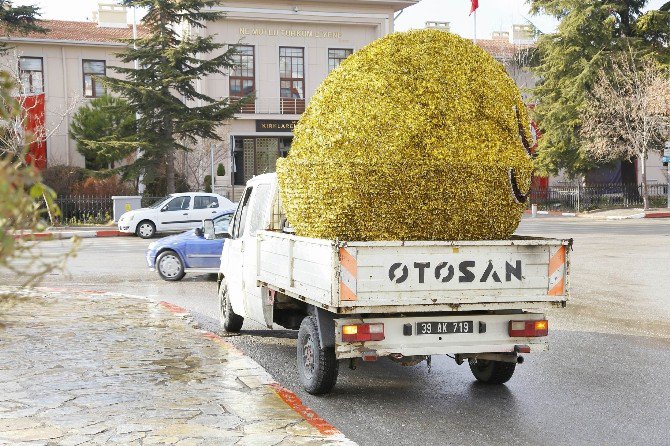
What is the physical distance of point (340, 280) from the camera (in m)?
6.29

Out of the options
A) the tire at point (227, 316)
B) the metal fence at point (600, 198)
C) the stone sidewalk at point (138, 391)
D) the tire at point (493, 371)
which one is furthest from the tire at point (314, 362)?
the metal fence at point (600, 198)

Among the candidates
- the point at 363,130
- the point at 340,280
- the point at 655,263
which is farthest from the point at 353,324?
the point at 655,263

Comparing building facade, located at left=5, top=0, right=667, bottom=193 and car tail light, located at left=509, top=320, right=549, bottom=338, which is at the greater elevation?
building facade, located at left=5, top=0, right=667, bottom=193

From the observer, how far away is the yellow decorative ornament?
6895 mm

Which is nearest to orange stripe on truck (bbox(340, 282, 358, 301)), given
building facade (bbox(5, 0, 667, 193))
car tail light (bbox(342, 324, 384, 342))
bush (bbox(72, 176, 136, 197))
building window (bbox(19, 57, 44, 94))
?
car tail light (bbox(342, 324, 384, 342))

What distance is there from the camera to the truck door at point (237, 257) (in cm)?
925

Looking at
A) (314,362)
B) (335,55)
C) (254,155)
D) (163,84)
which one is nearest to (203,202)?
(163,84)

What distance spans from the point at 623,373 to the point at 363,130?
353 centimetres

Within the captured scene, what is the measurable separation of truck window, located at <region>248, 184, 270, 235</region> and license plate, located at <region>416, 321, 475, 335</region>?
9.11 ft

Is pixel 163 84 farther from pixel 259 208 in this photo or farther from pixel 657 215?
pixel 259 208

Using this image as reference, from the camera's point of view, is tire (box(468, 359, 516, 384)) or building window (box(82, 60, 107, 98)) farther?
building window (box(82, 60, 107, 98))

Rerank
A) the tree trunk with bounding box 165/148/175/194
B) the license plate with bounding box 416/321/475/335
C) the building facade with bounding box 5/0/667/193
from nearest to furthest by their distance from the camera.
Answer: the license plate with bounding box 416/321/475/335, the tree trunk with bounding box 165/148/175/194, the building facade with bounding box 5/0/667/193

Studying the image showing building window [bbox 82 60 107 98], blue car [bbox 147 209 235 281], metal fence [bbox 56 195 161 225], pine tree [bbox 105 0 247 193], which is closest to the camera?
blue car [bbox 147 209 235 281]

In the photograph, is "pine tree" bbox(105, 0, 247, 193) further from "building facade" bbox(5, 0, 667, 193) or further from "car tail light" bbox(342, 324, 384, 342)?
"car tail light" bbox(342, 324, 384, 342)
